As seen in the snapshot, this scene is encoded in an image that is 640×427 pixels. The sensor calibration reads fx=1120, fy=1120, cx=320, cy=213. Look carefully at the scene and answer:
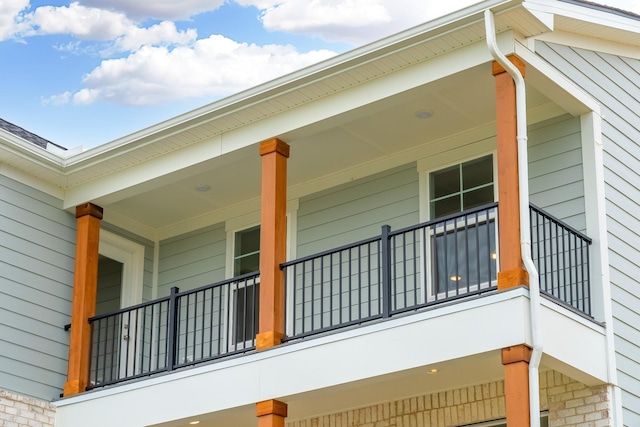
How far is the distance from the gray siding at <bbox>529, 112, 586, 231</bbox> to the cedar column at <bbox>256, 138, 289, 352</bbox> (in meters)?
2.69

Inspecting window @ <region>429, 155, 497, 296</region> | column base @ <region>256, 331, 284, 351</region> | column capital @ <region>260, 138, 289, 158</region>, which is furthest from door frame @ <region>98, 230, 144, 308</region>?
window @ <region>429, 155, 497, 296</region>

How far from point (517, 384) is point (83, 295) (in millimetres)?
6087

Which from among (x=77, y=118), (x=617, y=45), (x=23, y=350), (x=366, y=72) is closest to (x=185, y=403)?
(x=23, y=350)

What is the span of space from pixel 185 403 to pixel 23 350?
2377 millimetres

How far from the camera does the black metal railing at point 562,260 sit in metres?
10.7

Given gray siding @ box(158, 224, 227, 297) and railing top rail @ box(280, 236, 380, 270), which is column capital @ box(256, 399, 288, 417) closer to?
railing top rail @ box(280, 236, 380, 270)

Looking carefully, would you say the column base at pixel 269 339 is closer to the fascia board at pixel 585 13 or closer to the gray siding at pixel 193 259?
the gray siding at pixel 193 259

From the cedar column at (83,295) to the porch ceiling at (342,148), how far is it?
356 mm

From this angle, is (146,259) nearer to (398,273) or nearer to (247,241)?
(247,241)

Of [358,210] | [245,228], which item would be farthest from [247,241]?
[358,210]

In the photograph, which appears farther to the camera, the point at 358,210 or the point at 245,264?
the point at 245,264

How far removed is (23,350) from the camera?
518 inches

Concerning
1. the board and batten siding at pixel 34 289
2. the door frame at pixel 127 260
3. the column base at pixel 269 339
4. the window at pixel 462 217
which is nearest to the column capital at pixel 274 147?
the window at pixel 462 217

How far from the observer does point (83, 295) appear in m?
13.6
